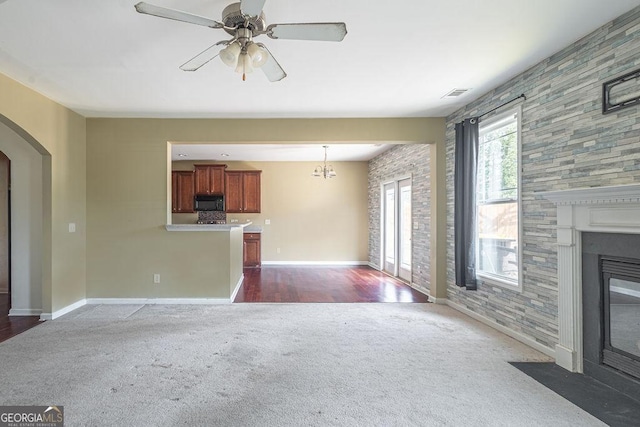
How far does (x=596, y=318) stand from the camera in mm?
2385

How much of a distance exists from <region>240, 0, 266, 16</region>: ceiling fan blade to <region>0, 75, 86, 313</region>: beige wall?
3040 millimetres

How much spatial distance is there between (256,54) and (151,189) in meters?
3.18

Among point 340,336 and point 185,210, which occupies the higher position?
point 185,210

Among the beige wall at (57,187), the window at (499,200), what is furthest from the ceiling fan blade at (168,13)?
the window at (499,200)

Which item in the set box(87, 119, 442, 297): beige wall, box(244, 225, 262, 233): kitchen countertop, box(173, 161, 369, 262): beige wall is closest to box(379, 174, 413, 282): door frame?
box(173, 161, 369, 262): beige wall

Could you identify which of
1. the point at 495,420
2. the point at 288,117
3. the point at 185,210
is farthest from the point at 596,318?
the point at 185,210

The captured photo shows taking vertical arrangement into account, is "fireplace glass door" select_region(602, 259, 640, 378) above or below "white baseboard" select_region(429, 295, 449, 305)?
above

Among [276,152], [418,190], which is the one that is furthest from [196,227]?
[418,190]

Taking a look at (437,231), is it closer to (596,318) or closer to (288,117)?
(596,318)

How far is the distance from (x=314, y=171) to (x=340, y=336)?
201 inches

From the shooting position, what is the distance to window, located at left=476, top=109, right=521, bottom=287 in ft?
10.7

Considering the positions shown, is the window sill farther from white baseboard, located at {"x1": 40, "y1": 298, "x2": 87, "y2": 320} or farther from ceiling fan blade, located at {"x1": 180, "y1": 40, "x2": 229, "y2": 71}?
white baseboard, located at {"x1": 40, "y1": 298, "x2": 87, "y2": 320}

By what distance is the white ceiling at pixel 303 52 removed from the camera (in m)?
2.16

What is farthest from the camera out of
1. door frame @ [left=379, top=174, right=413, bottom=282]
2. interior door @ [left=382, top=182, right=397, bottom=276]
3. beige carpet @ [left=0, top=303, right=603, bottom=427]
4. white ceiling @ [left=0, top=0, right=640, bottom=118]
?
interior door @ [left=382, top=182, right=397, bottom=276]
